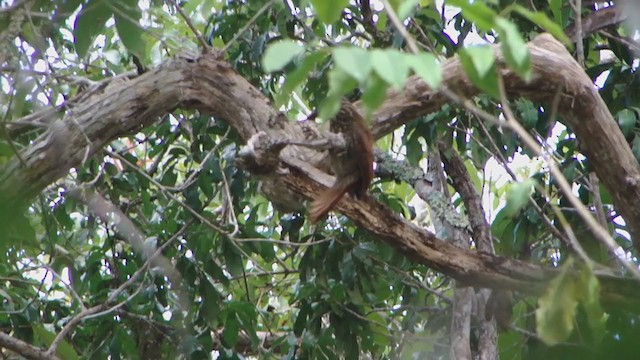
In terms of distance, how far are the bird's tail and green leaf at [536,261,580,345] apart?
0.68 m

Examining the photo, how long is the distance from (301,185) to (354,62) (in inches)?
41.9

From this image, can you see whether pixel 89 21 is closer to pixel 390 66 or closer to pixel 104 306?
pixel 104 306

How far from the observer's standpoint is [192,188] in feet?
8.95

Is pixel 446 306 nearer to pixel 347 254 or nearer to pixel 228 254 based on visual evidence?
pixel 347 254

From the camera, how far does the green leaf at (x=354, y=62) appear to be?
937mm

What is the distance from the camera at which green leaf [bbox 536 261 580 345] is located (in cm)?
127

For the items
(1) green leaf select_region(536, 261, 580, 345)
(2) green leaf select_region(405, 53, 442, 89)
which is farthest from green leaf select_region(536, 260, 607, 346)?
(2) green leaf select_region(405, 53, 442, 89)

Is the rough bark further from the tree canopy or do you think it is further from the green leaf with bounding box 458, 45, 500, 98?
the green leaf with bounding box 458, 45, 500, 98

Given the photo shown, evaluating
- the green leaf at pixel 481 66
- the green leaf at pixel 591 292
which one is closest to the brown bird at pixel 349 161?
the green leaf at pixel 591 292

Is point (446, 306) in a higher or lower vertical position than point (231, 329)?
lower

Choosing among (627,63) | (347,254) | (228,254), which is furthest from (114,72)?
(627,63)

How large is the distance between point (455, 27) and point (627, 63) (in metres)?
0.44

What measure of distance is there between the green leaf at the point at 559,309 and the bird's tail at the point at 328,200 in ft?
2.23

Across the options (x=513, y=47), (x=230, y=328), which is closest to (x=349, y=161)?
(x=230, y=328)
